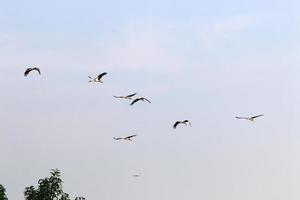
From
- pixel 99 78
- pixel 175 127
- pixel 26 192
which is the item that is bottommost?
pixel 175 127

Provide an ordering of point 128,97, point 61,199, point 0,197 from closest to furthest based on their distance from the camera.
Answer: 1. point 128,97
2. point 61,199
3. point 0,197

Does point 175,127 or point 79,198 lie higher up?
point 79,198

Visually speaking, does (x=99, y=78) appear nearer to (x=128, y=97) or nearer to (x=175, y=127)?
(x=128, y=97)

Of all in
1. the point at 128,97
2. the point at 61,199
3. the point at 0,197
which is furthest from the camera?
the point at 0,197

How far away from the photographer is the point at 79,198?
Result: 218ft

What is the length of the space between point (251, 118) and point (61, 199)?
28394 mm

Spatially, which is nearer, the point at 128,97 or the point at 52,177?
the point at 128,97

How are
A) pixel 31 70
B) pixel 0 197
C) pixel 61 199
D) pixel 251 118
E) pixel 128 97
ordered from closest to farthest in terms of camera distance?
pixel 31 70, pixel 128 97, pixel 251 118, pixel 61 199, pixel 0 197

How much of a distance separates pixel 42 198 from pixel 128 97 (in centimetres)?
2899

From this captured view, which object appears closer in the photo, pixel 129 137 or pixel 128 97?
pixel 128 97

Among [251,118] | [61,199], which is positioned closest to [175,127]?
[251,118]

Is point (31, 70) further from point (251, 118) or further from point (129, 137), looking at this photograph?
point (251, 118)

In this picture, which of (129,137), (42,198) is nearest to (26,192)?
(42,198)

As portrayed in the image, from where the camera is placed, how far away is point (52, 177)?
63188mm
